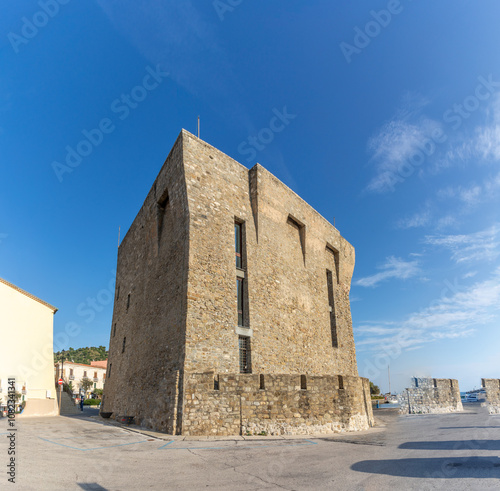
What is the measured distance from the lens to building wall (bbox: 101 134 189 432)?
13.9 m

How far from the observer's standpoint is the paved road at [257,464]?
568 cm

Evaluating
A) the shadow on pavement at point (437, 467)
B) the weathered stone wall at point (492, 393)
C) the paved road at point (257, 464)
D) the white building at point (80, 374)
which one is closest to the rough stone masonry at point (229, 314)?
the paved road at point (257, 464)

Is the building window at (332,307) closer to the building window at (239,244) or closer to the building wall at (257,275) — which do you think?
the building wall at (257,275)

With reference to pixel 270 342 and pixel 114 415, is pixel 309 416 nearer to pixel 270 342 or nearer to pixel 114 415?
pixel 270 342

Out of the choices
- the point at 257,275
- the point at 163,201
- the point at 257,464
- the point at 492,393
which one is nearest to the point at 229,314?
the point at 257,275

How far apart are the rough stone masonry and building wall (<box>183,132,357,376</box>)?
6 centimetres

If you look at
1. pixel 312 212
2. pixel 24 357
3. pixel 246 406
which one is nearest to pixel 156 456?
pixel 246 406

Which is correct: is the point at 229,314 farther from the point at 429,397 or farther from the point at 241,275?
the point at 429,397

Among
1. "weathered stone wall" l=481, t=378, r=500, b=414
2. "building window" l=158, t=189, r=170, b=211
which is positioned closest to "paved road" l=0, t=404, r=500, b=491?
"building window" l=158, t=189, r=170, b=211

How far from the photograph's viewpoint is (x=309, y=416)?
41.3 feet

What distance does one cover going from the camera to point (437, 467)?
655 cm

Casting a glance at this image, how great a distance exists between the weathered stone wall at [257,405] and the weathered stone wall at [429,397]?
12.8m

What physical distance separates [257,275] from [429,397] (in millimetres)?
15550

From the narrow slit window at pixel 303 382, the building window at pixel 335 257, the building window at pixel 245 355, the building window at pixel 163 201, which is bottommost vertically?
the narrow slit window at pixel 303 382
